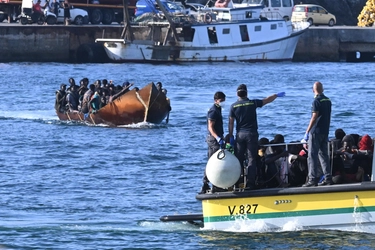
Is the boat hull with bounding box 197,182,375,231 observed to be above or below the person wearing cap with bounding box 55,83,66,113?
above

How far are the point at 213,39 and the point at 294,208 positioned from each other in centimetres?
4424

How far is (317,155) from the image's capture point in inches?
533

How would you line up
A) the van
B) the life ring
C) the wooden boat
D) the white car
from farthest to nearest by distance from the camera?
the van < the white car < the life ring < the wooden boat

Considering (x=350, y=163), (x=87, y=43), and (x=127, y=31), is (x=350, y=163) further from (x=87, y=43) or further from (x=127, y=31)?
(x=87, y=43)

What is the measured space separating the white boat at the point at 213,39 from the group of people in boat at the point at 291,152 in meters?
41.6

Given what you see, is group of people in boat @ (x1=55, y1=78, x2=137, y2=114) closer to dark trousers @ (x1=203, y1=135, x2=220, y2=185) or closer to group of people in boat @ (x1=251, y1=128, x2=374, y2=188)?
dark trousers @ (x1=203, y1=135, x2=220, y2=185)

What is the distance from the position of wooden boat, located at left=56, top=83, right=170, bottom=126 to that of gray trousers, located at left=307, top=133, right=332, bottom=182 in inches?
607

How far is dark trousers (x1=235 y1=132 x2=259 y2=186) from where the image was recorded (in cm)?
1384

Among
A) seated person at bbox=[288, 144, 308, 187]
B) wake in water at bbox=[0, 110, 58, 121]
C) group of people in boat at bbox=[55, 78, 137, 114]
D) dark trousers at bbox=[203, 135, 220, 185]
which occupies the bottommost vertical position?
wake in water at bbox=[0, 110, 58, 121]

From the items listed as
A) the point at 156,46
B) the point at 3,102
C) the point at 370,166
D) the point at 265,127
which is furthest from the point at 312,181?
the point at 156,46

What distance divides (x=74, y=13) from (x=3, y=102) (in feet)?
67.1

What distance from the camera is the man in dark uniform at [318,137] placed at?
13.5m

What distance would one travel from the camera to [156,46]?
186 feet

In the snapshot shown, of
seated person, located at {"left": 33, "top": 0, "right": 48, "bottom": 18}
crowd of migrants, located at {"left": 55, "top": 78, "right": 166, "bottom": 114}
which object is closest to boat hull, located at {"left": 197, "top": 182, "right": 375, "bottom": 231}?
crowd of migrants, located at {"left": 55, "top": 78, "right": 166, "bottom": 114}
